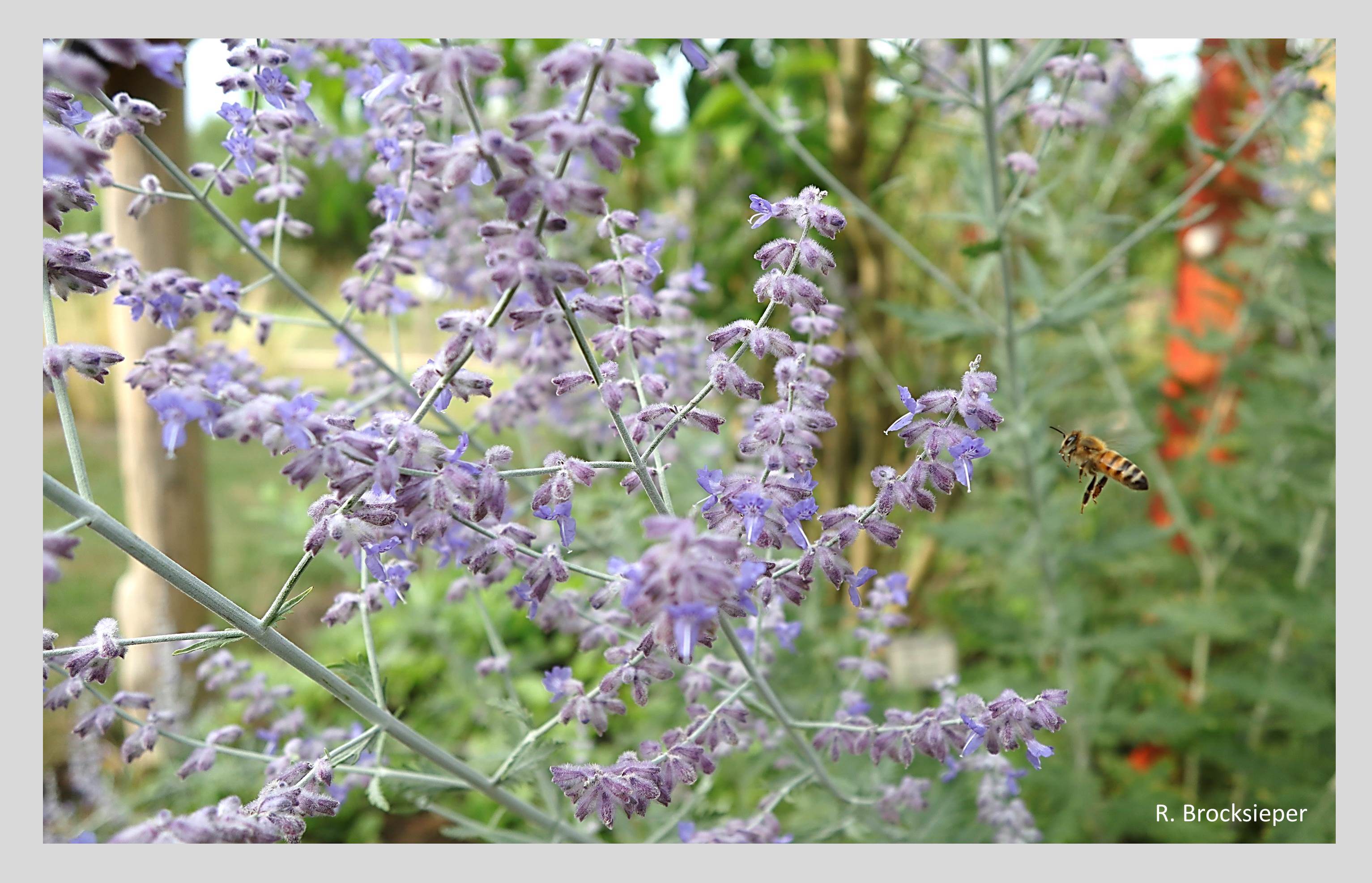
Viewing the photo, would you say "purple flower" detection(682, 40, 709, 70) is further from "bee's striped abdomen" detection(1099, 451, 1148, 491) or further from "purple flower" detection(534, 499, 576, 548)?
"bee's striped abdomen" detection(1099, 451, 1148, 491)

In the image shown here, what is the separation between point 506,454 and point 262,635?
40 centimetres

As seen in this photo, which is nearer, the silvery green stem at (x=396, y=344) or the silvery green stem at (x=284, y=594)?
the silvery green stem at (x=284, y=594)

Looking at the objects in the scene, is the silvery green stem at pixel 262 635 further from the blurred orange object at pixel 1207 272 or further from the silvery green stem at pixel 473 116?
the blurred orange object at pixel 1207 272

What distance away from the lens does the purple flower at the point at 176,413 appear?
3.21 ft

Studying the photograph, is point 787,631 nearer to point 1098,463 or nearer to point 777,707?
point 777,707

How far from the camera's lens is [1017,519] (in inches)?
132

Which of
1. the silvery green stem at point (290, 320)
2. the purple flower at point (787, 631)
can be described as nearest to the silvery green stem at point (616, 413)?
the purple flower at point (787, 631)

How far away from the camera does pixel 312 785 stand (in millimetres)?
1366

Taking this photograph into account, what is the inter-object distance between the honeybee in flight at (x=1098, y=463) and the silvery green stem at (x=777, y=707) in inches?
30.6

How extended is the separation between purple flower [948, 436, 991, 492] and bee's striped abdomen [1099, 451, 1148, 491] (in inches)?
35.9

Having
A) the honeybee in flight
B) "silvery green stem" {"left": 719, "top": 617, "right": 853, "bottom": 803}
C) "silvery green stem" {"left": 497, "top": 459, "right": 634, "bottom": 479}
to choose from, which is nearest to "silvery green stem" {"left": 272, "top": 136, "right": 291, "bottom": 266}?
"silvery green stem" {"left": 497, "top": 459, "right": 634, "bottom": 479}

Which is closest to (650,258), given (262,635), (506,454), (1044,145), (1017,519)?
(506,454)

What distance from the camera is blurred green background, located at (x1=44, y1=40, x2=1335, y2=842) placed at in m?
2.87

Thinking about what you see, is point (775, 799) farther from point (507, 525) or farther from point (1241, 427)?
point (1241, 427)
